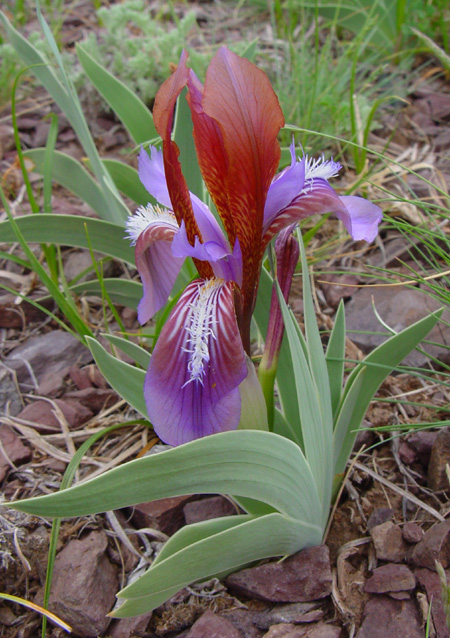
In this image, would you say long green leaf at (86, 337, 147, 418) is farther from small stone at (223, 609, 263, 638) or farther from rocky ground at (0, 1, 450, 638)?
small stone at (223, 609, 263, 638)

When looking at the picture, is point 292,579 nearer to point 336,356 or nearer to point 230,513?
point 230,513

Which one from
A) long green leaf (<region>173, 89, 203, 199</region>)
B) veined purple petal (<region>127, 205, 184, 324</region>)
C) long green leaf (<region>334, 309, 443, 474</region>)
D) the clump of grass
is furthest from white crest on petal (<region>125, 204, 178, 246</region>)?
the clump of grass

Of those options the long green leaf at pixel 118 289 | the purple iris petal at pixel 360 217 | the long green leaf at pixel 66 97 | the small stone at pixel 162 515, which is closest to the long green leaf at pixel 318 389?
the purple iris petal at pixel 360 217

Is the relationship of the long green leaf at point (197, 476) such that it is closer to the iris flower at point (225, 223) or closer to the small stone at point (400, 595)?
the iris flower at point (225, 223)

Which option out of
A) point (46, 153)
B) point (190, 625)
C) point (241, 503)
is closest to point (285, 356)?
point (241, 503)

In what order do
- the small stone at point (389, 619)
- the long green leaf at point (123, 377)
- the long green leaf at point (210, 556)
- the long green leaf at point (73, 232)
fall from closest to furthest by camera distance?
the long green leaf at point (210, 556) < the small stone at point (389, 619) < the long green leaf at point (123, 377) < the long green leaf at point (73, 232)

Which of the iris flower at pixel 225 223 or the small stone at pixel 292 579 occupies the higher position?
the iris flower at pixel 225 223

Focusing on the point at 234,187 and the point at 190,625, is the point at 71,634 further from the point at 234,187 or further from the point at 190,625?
the point at 234,187
